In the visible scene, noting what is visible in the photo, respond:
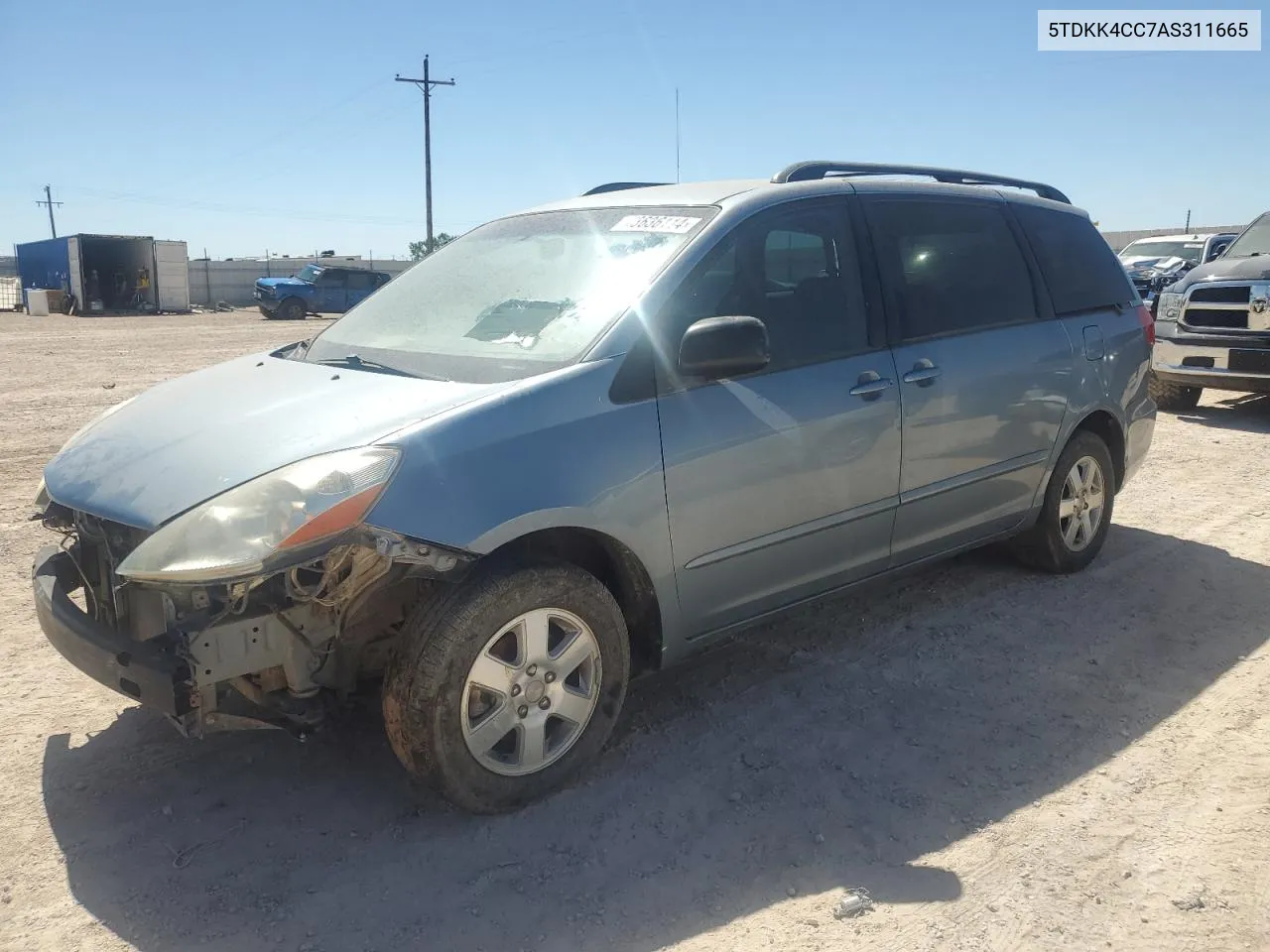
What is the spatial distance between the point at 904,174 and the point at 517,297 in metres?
1.98

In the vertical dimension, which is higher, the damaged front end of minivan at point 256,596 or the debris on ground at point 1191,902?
the damaged front end of minivan at point 256,596

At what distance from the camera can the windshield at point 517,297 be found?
3.28 meters

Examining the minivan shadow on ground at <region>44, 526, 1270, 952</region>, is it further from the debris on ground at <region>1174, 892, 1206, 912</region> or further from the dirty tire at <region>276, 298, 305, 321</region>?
the dirty tire at <region>276, 298, 305, 321</region>

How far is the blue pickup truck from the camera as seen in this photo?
102 ft

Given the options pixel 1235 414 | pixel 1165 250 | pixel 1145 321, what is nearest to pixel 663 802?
pixel 1145 321

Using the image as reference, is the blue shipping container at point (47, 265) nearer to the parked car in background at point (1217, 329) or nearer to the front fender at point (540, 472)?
the parked car in background at point (1217, 329)

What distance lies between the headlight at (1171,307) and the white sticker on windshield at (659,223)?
8.46 metres

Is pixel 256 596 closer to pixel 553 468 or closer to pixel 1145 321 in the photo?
pixel 553 468

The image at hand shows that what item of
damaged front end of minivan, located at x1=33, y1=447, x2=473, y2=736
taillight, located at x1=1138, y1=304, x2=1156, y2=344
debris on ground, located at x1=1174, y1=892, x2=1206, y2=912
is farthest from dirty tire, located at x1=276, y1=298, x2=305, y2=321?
debris on ground, located at x1=1174, y1=892, x2=1206, y2=912

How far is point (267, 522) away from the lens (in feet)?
8.46

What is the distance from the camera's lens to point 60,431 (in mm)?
8852

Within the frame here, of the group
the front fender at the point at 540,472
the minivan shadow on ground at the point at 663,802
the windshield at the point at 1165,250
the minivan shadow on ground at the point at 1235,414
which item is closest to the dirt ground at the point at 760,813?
the minivan shadow on ground at the point at 663,802

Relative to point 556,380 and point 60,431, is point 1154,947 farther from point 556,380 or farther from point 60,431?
point 60,431

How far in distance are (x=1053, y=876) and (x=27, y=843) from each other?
112 inches
